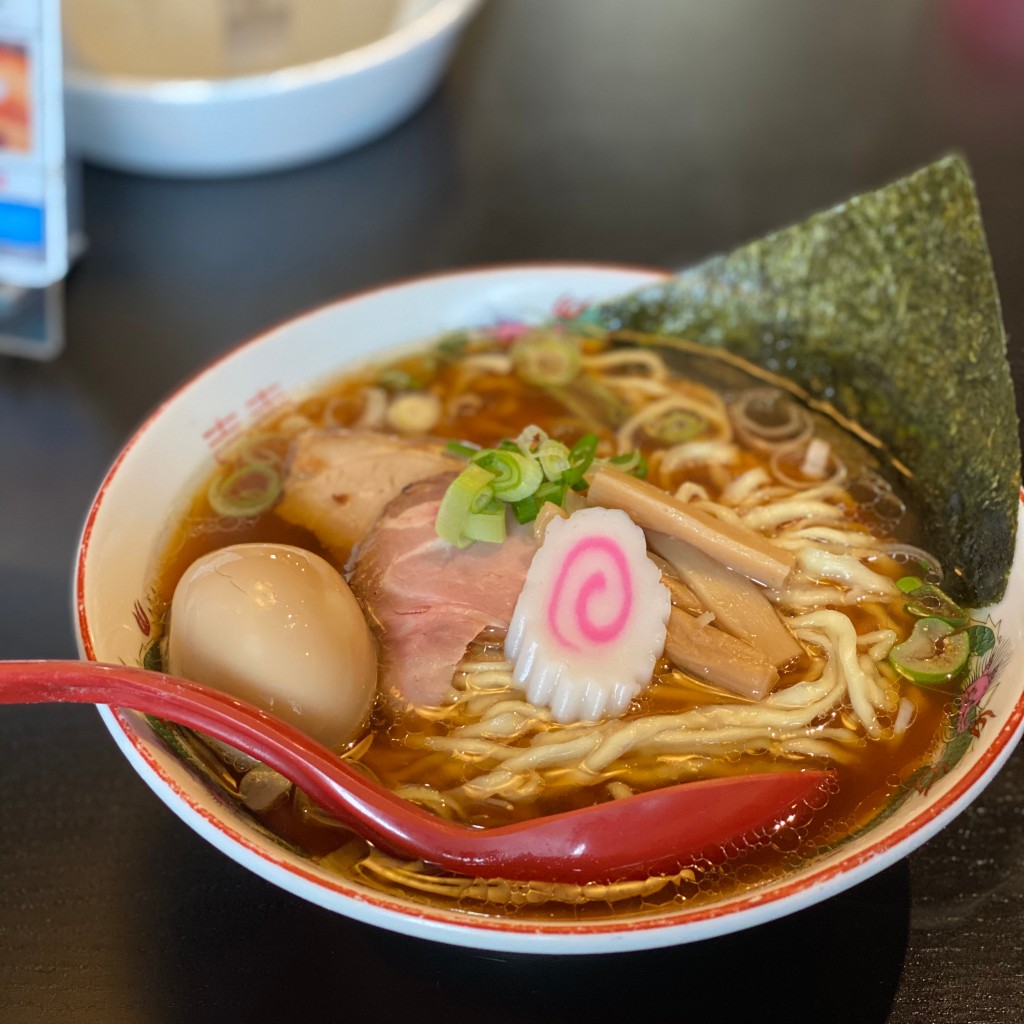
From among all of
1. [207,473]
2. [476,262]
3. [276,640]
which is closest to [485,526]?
[276,640]

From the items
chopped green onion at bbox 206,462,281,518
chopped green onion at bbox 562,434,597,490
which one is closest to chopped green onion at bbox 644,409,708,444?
chopped green onion at bbox 562,434,597,490

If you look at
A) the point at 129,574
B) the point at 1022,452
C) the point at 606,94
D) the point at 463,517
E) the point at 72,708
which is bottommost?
the point at 72,708

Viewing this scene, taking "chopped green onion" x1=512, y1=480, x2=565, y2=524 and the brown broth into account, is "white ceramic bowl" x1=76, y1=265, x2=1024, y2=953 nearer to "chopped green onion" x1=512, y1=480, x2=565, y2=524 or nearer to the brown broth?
the brown broth

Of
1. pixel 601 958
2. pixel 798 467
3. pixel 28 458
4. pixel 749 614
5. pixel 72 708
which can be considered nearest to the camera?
pixel 601 958

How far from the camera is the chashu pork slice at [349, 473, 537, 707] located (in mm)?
1675

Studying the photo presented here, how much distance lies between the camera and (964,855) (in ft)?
5.26

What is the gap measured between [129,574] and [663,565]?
35.2 inches

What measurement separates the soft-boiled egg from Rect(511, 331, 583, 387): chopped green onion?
2.97 ft

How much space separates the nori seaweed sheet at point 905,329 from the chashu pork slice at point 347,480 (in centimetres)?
64

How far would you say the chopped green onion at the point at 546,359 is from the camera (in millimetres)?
2350

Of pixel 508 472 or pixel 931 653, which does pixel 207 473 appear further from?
pixel 931 653

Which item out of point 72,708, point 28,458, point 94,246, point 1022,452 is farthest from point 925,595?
point 94,246

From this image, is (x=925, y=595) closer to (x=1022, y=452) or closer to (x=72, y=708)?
(x=1022, y=452)

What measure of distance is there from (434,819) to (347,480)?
0.79 meters
